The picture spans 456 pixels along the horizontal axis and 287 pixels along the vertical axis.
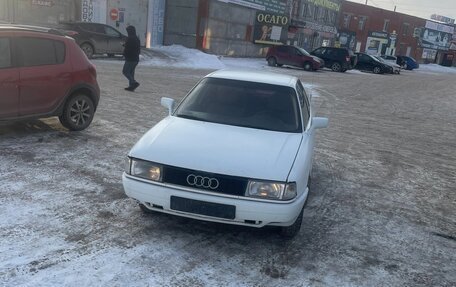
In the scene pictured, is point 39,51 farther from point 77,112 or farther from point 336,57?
point 336,57

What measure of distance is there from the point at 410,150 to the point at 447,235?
4.47 metres

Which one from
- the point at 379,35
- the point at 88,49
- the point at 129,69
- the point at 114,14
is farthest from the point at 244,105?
the point at 379,35

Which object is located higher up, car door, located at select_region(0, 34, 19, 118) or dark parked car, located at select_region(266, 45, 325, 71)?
car door, located at select_region(0, 34, 19, 118)

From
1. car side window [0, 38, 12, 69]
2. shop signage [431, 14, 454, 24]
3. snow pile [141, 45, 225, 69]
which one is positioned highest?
shop signage [431, 14, 454, 24]

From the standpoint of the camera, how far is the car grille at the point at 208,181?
4.02 metres

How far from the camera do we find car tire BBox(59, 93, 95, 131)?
765cm

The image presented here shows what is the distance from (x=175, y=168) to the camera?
13.5ft

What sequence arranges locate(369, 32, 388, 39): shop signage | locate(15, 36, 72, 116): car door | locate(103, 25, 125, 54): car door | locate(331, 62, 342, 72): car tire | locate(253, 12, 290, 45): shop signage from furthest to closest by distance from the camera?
locate(369, 32, 388, 39): shop signage < locate(253, 12, 290, 45): shop signage < locate(331, 62, 342, 72): car tire < locate(103, 25, 125, 54): car door < locate(15, 36, 72, 116): car door

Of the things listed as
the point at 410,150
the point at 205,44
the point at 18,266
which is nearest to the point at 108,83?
the point at 410,150

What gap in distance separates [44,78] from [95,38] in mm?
15097

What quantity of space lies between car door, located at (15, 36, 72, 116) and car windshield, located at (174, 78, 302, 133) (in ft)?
9.22

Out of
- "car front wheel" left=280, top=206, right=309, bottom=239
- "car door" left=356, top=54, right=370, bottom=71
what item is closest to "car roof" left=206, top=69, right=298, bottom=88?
"car front wheel" left=280, top=206, right=309, bottom=239

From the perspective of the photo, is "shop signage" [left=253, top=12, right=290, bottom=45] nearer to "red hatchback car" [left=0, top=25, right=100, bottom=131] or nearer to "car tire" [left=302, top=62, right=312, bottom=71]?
"car tire" [left=302, top=62, right=312, bottom=71]

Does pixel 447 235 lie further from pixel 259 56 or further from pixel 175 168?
pixel 259 56
